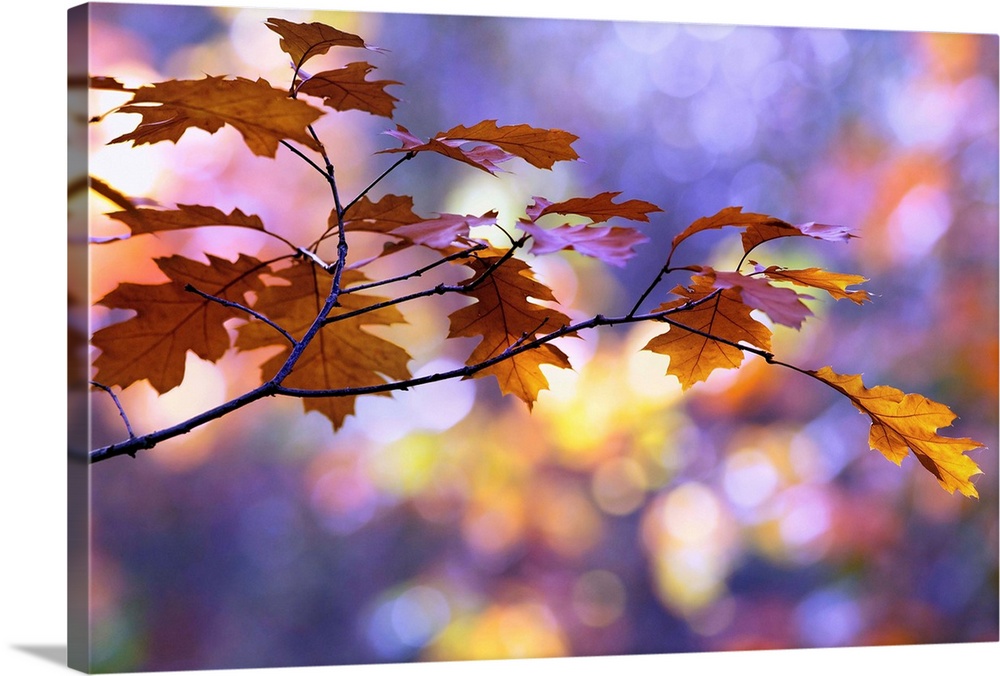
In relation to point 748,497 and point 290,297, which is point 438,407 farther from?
point 290,297

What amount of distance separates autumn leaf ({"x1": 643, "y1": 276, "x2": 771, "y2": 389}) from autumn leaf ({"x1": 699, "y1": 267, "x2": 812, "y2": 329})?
0.07 m

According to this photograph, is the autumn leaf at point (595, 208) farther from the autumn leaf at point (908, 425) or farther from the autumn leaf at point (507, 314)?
the autumn leaf at point (908, 425)

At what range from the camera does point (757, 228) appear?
979mm

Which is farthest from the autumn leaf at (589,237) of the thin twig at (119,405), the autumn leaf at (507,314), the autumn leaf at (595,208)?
the thin twig at (119,405)

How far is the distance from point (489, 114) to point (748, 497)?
125 cm

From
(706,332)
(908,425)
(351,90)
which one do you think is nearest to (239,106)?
(351,90)

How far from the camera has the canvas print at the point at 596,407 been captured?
107 inches

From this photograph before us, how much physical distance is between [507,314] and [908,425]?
41 centimetres

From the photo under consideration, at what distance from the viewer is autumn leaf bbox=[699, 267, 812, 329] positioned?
840 mm

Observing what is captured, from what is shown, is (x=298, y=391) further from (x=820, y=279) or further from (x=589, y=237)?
(x=820, y=279)

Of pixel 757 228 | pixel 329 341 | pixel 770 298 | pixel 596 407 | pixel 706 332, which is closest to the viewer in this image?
pixel 770 298

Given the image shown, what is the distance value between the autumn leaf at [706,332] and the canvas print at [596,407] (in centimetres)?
152

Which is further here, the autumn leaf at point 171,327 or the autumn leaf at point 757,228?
the autumn leaf at point 171,327

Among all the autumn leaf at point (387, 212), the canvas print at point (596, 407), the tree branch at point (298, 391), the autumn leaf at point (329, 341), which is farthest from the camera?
the canvas print at point (596, 407)
